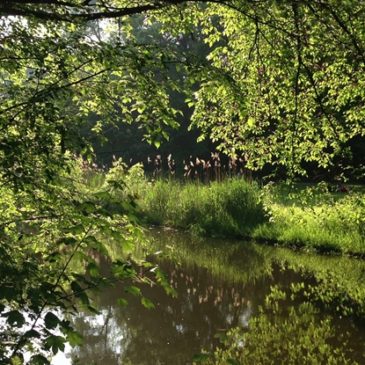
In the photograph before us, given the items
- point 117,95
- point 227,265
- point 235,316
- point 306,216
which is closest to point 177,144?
point 306,216

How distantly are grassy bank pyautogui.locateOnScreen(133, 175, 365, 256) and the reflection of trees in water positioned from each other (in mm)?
1680

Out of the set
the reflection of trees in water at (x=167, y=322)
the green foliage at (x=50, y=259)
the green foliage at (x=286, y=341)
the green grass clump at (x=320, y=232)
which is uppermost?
the green foliage at (x=50, y=259)

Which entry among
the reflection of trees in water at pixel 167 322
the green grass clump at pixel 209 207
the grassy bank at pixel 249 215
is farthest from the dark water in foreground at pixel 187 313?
the green grass clump at pixel 209 207

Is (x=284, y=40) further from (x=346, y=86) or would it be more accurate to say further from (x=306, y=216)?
(x=306, y=216)

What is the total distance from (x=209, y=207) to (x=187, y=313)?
244 inches

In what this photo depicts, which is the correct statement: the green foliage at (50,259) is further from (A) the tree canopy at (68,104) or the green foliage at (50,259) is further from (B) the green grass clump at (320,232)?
(B) the green grass clump at (320,232)

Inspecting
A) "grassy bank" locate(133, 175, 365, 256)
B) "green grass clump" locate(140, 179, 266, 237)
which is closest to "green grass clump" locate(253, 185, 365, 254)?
"grassy bank" locate(133, 175, 365, 256)

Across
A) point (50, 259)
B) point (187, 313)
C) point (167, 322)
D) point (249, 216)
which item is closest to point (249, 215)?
point (249, 216)

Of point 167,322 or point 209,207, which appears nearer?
→ point 167,322

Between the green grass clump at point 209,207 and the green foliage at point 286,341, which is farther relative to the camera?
the green grass clump at point 209,207

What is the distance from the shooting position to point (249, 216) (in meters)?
12.4

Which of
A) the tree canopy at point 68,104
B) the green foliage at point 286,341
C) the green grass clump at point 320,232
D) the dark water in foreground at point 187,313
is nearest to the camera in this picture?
the tree canopy at point 68,104

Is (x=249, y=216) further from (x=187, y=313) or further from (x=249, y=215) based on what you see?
(x=187, y=313)

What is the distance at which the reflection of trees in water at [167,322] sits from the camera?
5.76 meters
